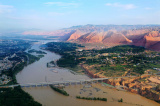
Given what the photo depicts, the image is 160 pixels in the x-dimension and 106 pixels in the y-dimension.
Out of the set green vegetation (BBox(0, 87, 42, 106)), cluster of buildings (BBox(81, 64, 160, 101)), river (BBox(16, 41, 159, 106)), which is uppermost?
cluster of buildings (BBox(81, 64, 160, 101))

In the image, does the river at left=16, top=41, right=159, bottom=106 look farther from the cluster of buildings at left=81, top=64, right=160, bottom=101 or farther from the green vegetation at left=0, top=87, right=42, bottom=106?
the green vegetation at left=0, top=87, right=42, bottom=106

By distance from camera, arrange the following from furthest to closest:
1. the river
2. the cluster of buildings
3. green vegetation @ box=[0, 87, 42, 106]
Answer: the cluster of buildings < the river < green vegetation @ box=[0, 87, 42, 106]

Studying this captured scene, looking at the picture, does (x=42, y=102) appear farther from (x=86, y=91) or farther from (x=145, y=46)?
(x=145, y=46)

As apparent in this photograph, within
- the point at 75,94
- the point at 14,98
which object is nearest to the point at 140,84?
the point at 75,94

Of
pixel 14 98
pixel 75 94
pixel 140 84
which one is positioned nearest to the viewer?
pixel 14 98

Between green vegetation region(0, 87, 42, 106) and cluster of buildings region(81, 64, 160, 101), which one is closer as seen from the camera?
green vegetation region(0, 87, 42, 106)

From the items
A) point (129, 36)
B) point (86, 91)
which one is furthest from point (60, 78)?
point (129, 36)

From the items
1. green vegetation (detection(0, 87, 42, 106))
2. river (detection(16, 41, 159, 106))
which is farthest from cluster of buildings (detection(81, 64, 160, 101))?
green vegetation (detection(0, 87, 42, 106))

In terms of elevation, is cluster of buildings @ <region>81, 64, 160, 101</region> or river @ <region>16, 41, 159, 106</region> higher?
cluster of buildings @ <region>81, 64, 160, 101</region>

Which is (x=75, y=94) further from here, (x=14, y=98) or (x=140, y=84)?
(x=140, y=84)
